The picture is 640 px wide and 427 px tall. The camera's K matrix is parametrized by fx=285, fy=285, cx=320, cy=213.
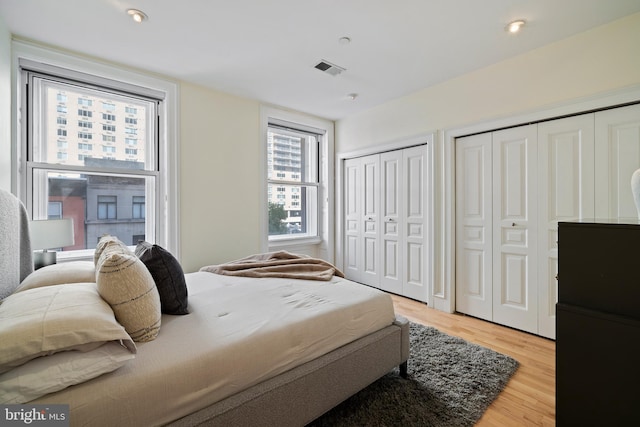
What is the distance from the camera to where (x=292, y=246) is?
14.0 ft

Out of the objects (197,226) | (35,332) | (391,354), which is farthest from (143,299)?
(197,226)

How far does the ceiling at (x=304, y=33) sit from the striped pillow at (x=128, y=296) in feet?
5.99

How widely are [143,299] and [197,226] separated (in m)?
2.14

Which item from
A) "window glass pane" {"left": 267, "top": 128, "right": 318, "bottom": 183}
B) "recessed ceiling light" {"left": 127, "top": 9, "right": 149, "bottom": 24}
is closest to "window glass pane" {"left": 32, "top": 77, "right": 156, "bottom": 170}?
"recessed ceiling light" {"left": 127, "top": 9, "right": 149, "bottom": 24}

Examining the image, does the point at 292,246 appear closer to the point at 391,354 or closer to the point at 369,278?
the point at 369,278

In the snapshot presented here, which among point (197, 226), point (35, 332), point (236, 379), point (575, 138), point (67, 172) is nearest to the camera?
point (35, 332)

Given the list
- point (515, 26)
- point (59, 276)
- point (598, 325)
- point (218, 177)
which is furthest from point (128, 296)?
point (515, 26)

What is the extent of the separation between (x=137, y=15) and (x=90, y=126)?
1290mm

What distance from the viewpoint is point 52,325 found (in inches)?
36.8

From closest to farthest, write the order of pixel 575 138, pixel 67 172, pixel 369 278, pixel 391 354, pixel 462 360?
pixel 391 354 → pixel 462 360 → pixel 575 138 → pixel 67 172 → pixel 369 278

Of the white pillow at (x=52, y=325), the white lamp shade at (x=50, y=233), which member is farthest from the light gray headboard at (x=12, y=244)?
the white pillow at (x=52, y=325)

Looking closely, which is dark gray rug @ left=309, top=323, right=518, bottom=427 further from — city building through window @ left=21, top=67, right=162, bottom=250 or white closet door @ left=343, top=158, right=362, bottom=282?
city building through window @ left=21, top=67, right=162, bottom=250

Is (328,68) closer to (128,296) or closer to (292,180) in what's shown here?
(292,180)

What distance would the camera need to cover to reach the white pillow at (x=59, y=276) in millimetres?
1420
